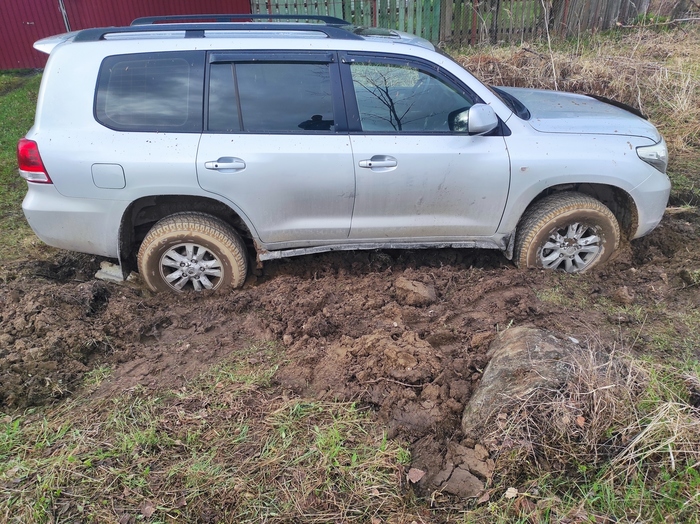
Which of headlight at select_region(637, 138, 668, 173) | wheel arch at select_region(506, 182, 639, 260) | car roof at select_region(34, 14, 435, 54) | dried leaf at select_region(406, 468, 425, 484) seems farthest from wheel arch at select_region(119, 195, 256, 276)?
headlight at select_region(637, 138, 668, 173)

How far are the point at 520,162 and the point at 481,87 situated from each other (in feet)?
2.11

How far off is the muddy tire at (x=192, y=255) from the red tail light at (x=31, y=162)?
0.83m

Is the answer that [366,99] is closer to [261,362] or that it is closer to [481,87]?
[481,87]

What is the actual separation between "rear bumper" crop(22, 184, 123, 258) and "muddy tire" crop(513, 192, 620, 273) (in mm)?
3221

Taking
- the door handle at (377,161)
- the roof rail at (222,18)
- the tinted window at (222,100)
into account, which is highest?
the roof rail at (222,18)

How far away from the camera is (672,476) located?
7.12 ft

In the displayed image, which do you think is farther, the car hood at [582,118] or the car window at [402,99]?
the car hood at [582,118]

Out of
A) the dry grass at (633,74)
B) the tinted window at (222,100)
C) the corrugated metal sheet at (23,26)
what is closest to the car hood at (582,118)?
the tinted window at (222,100)

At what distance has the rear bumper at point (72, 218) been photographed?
12.0 ft

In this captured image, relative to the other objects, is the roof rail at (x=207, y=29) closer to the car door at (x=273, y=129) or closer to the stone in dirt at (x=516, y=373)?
the car door at (x=273, y=129)

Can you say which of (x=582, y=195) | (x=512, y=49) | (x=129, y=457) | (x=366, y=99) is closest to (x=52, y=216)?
(x=129, y=457)

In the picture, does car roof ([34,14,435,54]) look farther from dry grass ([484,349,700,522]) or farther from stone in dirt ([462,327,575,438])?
dry grass ([484,349,700,522])

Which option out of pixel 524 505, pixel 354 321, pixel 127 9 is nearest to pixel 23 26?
pixel 127 9

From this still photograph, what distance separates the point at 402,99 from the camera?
3.69m
